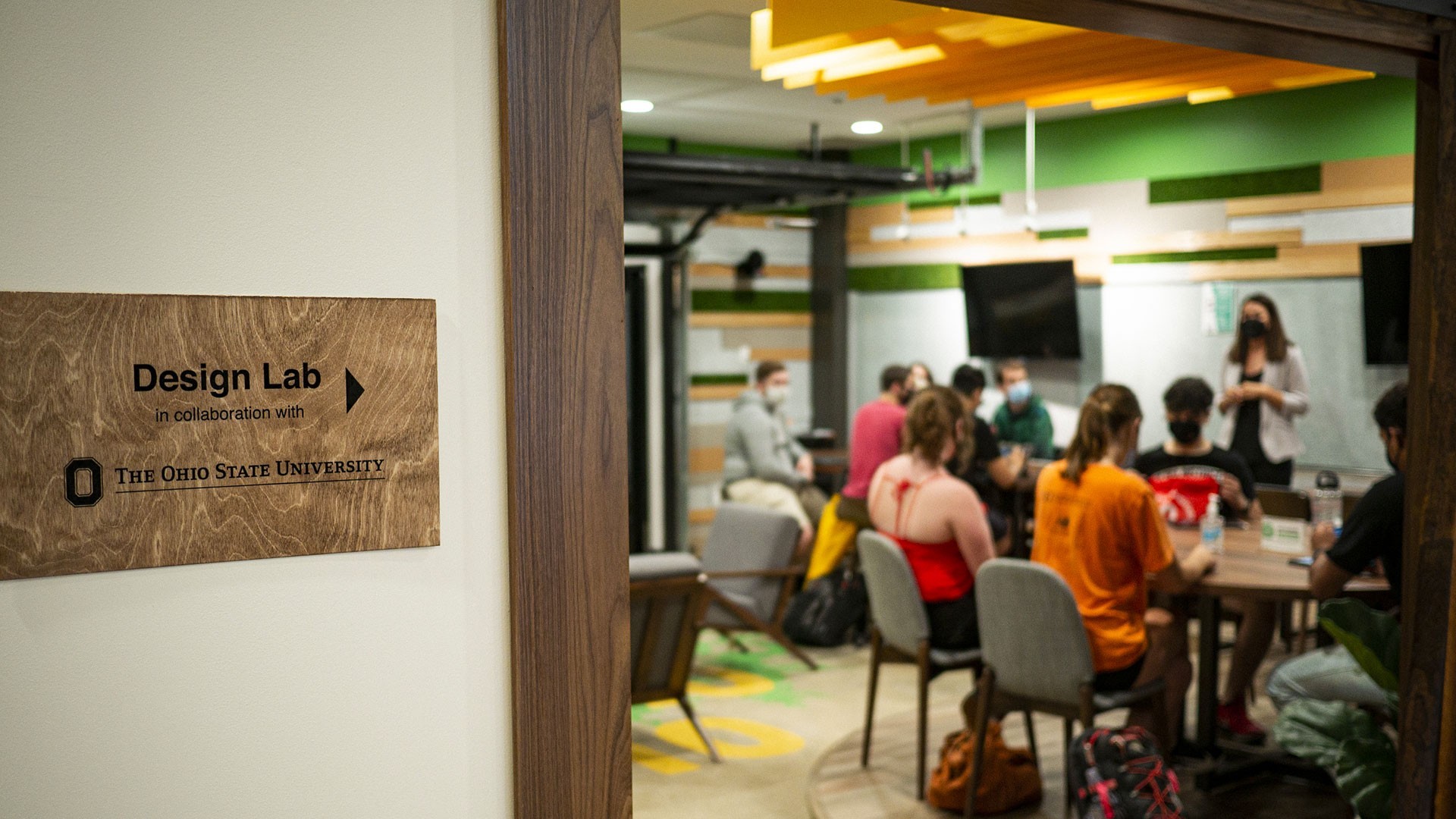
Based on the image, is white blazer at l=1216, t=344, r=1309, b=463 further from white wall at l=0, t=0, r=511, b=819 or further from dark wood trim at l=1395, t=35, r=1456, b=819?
white wall at l=0, t=0, r=511, b=819

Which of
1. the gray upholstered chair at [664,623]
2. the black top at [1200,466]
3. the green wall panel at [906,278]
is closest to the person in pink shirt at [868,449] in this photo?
the black top at [1200,466]

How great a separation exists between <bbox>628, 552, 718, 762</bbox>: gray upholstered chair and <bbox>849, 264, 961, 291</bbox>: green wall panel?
5.21 meters

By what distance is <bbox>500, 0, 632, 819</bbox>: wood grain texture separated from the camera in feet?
4.79

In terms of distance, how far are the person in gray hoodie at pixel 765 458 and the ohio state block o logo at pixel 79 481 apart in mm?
5868

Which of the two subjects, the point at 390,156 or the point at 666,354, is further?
the point at 666,354

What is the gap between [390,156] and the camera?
1419 mm

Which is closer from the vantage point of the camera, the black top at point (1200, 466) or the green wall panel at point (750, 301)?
the black top at point (1200, 466)

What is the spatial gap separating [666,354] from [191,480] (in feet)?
25.1

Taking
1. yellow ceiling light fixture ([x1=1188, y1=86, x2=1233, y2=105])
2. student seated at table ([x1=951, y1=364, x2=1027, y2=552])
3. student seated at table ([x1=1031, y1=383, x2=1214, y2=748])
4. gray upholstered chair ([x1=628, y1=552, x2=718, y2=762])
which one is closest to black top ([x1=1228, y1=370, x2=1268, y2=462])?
student seated at table ([x1=951, y1=364, x2=1027, y2=552])

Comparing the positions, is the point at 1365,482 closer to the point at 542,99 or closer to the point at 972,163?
the point at 972,163

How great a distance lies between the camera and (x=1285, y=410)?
22.8 feet

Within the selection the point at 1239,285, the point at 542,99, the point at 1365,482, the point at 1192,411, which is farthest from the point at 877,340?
the point at 542,99

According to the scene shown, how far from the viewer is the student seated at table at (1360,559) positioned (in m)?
3.49

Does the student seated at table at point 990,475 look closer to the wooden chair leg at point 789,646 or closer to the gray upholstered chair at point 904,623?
the wooden chair leg at point 789,646
